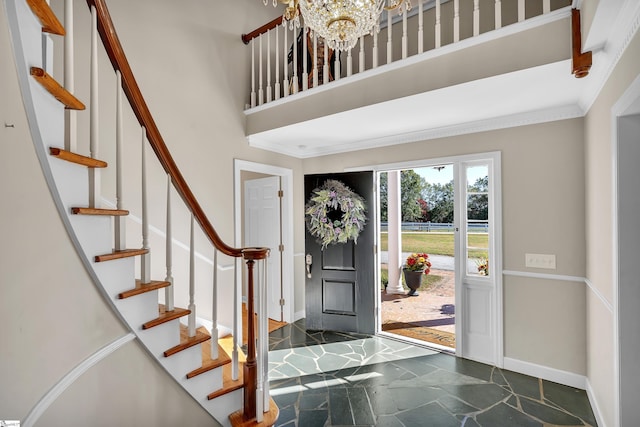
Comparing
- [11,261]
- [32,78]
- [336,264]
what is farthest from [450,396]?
[32,78]

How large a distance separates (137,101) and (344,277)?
3094 mm

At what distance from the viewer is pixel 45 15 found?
1.06m

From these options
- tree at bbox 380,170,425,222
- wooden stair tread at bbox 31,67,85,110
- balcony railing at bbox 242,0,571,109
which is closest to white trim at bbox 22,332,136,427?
wooden stair tread at bbox 31,67,85,110

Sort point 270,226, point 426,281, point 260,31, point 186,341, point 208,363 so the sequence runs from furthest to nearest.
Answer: point 426,281 < point 270,226 < point 260,31 < point 208,363 < point 186,341

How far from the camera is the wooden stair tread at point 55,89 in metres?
1.03

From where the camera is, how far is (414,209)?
8039 millimetres

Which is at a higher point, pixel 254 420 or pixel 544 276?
pixel 544 276

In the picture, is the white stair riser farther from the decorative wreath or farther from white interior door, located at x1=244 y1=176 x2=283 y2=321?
white interior door, located at x1=244 y1=176 x2=283 y2=321

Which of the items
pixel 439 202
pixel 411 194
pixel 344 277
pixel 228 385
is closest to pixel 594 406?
pixel 344 277

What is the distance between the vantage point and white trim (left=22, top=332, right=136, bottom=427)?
105cm

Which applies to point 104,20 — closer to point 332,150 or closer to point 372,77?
point 372,77

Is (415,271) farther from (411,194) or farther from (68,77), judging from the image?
(68,77)

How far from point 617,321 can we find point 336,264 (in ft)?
9.09

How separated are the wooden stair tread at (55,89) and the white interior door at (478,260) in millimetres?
3218
